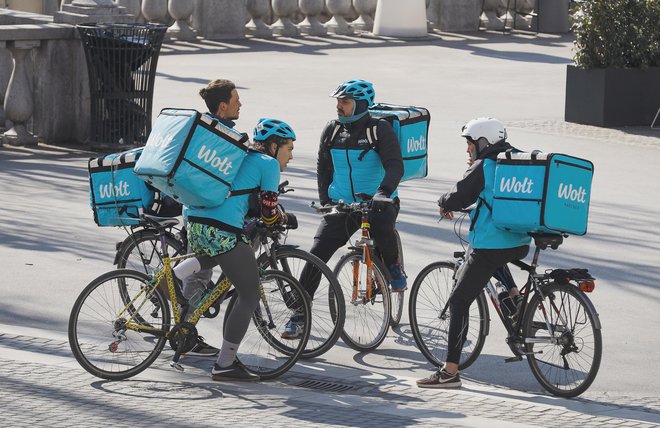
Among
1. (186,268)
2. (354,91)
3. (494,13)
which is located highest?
(494,13)

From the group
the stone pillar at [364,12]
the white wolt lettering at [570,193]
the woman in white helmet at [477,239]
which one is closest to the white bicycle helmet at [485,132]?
the woman in white helmet at [477,239]

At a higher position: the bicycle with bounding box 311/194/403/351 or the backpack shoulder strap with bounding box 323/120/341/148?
the backpack shoulder strap with bounding box 323/120/341/148

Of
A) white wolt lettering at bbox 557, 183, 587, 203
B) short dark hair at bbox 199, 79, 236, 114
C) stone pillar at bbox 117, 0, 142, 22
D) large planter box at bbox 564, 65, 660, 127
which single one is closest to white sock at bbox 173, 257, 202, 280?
short dark hair at bbox 199, 79, 236, 114

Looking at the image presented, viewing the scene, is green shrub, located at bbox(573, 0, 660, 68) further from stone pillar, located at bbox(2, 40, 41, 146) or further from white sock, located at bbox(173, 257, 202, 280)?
white sock, located at bbox(173, 257, 202, 280)

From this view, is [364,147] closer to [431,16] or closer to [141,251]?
[141,251]

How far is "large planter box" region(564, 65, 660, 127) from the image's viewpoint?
17.5 m

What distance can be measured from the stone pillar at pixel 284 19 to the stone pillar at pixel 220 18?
88 centimetres

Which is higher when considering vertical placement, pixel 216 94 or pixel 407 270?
pixel 216 94

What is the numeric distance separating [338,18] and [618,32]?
10830mm

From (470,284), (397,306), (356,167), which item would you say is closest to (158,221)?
(356,167)

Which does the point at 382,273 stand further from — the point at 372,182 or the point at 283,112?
the point at 283,112

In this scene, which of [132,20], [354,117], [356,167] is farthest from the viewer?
[132,20]

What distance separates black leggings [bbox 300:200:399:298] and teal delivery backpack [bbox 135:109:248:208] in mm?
1374

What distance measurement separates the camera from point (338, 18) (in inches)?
1088
